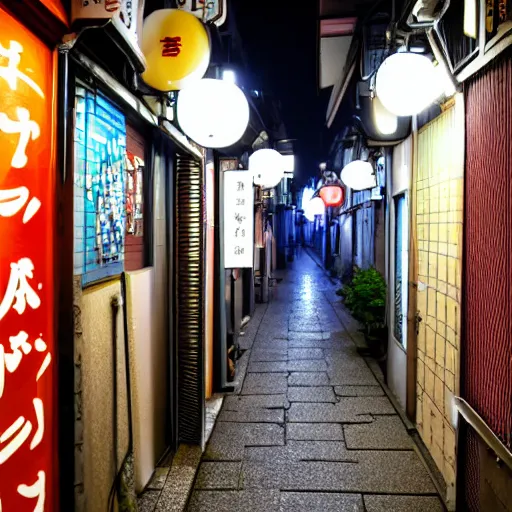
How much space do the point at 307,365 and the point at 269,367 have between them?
105 cm

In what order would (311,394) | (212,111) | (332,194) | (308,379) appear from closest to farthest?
(212,111), (311,394), (308,379), (332,194)

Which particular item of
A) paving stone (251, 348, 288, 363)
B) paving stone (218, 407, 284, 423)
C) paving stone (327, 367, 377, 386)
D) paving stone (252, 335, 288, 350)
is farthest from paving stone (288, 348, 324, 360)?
paving stone (218, 407, 284, 423)

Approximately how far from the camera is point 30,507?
9.81ft

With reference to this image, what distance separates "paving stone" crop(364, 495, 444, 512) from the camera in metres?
6.06

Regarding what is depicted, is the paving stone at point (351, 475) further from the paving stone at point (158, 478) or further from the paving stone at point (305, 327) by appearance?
the paving stone at point (305, 327)

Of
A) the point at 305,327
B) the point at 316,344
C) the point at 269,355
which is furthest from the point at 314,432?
the point at 305,327

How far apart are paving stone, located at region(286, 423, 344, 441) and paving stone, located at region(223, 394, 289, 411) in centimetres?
106

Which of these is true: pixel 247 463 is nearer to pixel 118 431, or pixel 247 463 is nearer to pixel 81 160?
pixel 118 431

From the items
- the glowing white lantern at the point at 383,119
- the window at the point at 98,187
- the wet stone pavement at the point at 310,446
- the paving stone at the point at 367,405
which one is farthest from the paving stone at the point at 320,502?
the glowing white lantern at the point at 383,119

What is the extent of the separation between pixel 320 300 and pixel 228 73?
1599 cm

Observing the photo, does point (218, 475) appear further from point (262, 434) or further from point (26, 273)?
point (26, 273)

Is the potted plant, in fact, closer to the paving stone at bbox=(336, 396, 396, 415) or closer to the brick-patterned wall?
the paving stone at bbox=(336, 396, 396, 415)

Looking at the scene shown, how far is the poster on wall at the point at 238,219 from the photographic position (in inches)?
426

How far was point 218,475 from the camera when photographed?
7027 mm
